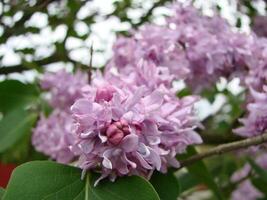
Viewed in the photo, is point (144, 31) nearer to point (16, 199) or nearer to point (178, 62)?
point (178, 62)

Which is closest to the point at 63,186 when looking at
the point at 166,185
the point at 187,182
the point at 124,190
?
the point at 124,190

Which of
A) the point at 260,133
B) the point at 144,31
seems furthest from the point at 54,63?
the point at 260,133

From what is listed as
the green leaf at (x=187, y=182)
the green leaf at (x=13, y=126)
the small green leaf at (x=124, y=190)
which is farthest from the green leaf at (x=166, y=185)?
the green leaf at (x=187, y=182)

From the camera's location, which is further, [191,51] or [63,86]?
[63,86]

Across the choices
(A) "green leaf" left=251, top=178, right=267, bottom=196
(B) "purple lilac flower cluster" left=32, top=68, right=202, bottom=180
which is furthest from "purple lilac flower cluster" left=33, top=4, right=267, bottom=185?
(A) "green leaf" left=251, top=178, right=267, bottom=196

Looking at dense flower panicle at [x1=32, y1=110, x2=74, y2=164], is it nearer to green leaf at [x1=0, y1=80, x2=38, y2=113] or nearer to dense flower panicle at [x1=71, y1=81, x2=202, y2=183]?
green leaf at [x1=0, y1=80, x2=38, y2=113]

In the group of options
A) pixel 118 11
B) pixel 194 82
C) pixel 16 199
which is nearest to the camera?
pixel 16 199

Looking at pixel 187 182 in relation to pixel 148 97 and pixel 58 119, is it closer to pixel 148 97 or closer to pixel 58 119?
pixel 58 119

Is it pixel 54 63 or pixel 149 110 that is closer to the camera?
pixel 149 110
